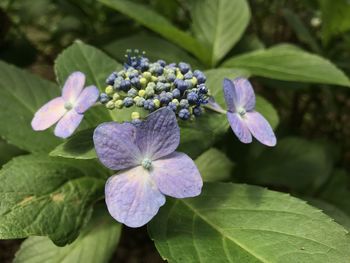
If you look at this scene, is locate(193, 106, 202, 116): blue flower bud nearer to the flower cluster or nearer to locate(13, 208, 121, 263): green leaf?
the flower cluster

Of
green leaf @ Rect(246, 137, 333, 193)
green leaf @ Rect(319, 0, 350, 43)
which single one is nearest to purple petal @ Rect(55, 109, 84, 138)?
green leaf @ Rect(246, 137, 333, 193)

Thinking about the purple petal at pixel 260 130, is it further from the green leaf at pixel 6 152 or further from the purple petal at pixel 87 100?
the green leaf at pixel 6 152

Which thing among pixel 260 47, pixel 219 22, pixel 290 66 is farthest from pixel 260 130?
pixel 260 47

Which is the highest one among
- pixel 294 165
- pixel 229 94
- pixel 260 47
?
pixel 229 94

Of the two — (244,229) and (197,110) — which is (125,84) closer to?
(197,110)

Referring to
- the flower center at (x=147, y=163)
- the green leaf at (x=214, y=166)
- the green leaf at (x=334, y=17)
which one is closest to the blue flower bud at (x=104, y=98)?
the flower center at (x=147, y=163)

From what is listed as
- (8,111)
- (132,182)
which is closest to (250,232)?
(132,182)
